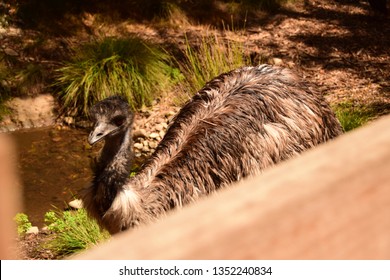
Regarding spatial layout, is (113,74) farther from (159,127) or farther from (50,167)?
(50,167)

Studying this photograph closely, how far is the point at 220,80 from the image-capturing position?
4.52 meters

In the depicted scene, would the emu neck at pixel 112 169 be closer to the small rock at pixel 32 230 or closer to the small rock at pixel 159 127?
the small rock at pixel 32 230

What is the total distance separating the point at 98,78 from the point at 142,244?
6.76m

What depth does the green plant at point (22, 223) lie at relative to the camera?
549 cm

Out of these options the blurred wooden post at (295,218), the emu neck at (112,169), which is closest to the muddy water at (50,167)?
the emu neck at (112,169)

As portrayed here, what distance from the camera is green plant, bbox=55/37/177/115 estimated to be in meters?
7.35

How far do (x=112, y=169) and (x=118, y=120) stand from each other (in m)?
→ 0.28

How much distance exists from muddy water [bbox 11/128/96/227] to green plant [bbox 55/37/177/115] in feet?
1.43

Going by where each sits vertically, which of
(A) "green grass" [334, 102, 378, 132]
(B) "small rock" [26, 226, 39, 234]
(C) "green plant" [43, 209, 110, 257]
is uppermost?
(A) "green grass" [334, 102, 378, 132]

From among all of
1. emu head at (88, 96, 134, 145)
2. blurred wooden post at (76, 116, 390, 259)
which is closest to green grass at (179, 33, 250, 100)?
emu head at (88, 96, 134, 145)

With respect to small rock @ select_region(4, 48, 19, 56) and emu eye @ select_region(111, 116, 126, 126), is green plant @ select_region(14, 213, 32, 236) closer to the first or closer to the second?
emu eye @ select_region(111, 116, 126, 126)

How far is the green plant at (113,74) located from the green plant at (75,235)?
2299 millimetres

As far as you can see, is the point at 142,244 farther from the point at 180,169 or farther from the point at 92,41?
the point at 92,41

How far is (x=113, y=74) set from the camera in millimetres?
7391
